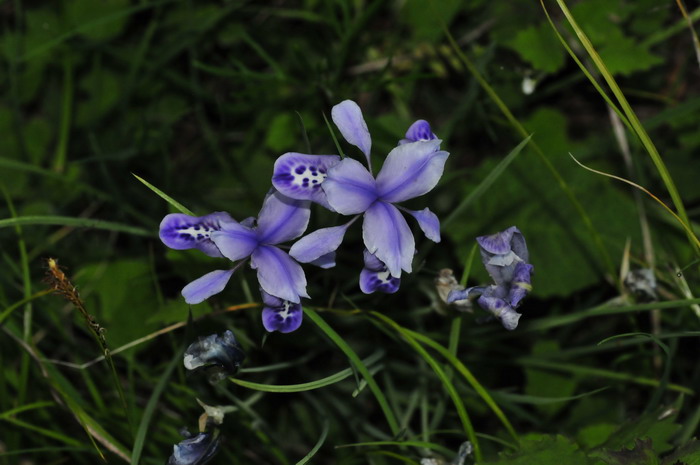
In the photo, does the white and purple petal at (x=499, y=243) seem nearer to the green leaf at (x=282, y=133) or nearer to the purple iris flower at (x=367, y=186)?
the purple iris flower at (x=367, y=186)

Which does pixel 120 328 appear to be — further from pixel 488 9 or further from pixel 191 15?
pixel 488 9

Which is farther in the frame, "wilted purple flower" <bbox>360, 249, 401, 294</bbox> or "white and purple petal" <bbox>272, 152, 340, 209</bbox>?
"wilted purple flower" <bbox>360, 249, 401, 294</bbox>

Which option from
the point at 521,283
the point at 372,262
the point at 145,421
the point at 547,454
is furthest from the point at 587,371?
the point at 145,421

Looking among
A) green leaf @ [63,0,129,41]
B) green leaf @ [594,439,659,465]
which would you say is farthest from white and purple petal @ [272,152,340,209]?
green leaf @ [63,0,129,41]

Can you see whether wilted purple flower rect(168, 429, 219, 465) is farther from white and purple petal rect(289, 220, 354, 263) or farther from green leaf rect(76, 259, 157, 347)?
green leaf rect(76, 259, 157, 347)

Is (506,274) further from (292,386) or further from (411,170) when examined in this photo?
(292,386)

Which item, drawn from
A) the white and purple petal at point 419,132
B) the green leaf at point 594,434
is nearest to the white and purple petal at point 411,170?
the white and purple petal at point 419,132
